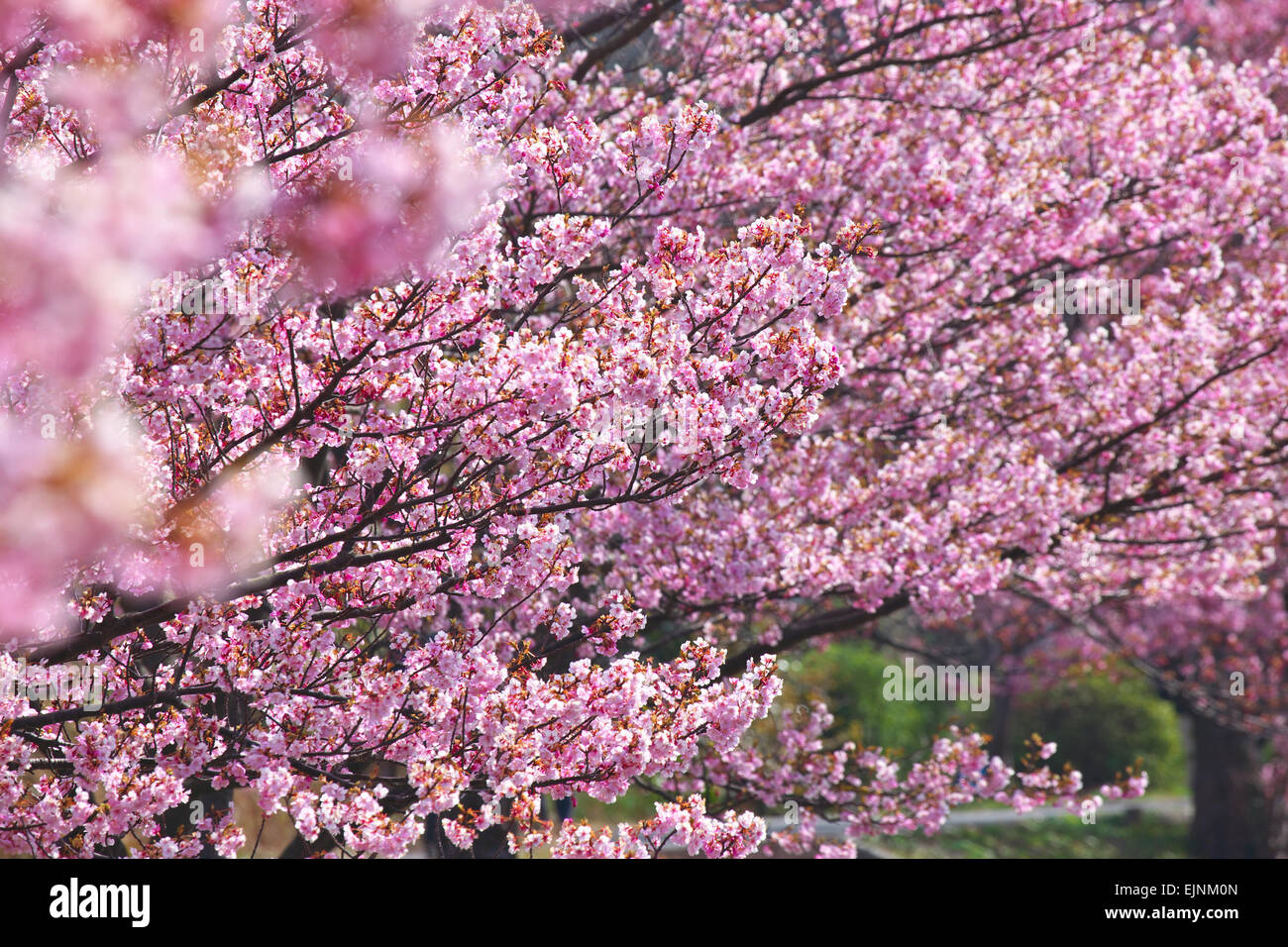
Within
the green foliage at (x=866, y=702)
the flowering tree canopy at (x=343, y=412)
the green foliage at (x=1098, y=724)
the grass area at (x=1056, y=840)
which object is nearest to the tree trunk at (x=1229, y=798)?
the grass area at (x=1056, y=840)

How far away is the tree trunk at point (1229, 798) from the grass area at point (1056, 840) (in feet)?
7.96

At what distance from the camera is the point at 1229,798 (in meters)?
Answer: 16.8

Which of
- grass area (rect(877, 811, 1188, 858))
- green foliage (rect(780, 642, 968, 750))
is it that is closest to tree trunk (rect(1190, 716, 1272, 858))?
grass area (rect(877, 811, 1188, 858))

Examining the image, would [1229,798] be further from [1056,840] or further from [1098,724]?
[1098,724]

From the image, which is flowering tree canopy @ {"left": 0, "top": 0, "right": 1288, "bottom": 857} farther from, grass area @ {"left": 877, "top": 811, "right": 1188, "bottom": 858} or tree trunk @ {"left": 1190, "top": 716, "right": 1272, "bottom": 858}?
grass area @ {"left": 877, "top": 811, "right": 1188, "bottom": 858}

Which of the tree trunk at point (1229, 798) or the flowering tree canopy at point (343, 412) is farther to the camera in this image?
the tree trunk at point (1229, 798)

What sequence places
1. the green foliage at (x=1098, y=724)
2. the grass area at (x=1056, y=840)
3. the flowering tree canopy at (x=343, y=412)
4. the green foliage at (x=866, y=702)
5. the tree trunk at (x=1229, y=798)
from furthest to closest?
the green foliage at (x=1098, y=724) → the green foliage at (x=866, y=702) → the grass area at (x=1056, y=840) → the tree trunk at (x=1229, y=798) → the flowering tree canopy at (x=343, y=412)

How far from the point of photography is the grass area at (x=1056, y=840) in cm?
1905

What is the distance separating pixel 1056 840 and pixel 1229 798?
4.06 m

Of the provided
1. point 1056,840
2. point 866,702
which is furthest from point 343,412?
point 866,702

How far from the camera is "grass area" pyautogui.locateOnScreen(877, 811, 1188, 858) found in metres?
19.0

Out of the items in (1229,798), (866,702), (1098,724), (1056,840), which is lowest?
(1056,840)

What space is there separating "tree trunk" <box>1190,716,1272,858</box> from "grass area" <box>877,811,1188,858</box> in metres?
2.43

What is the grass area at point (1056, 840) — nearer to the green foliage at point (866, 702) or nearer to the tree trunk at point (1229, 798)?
the green foliage at point (866, 702)
